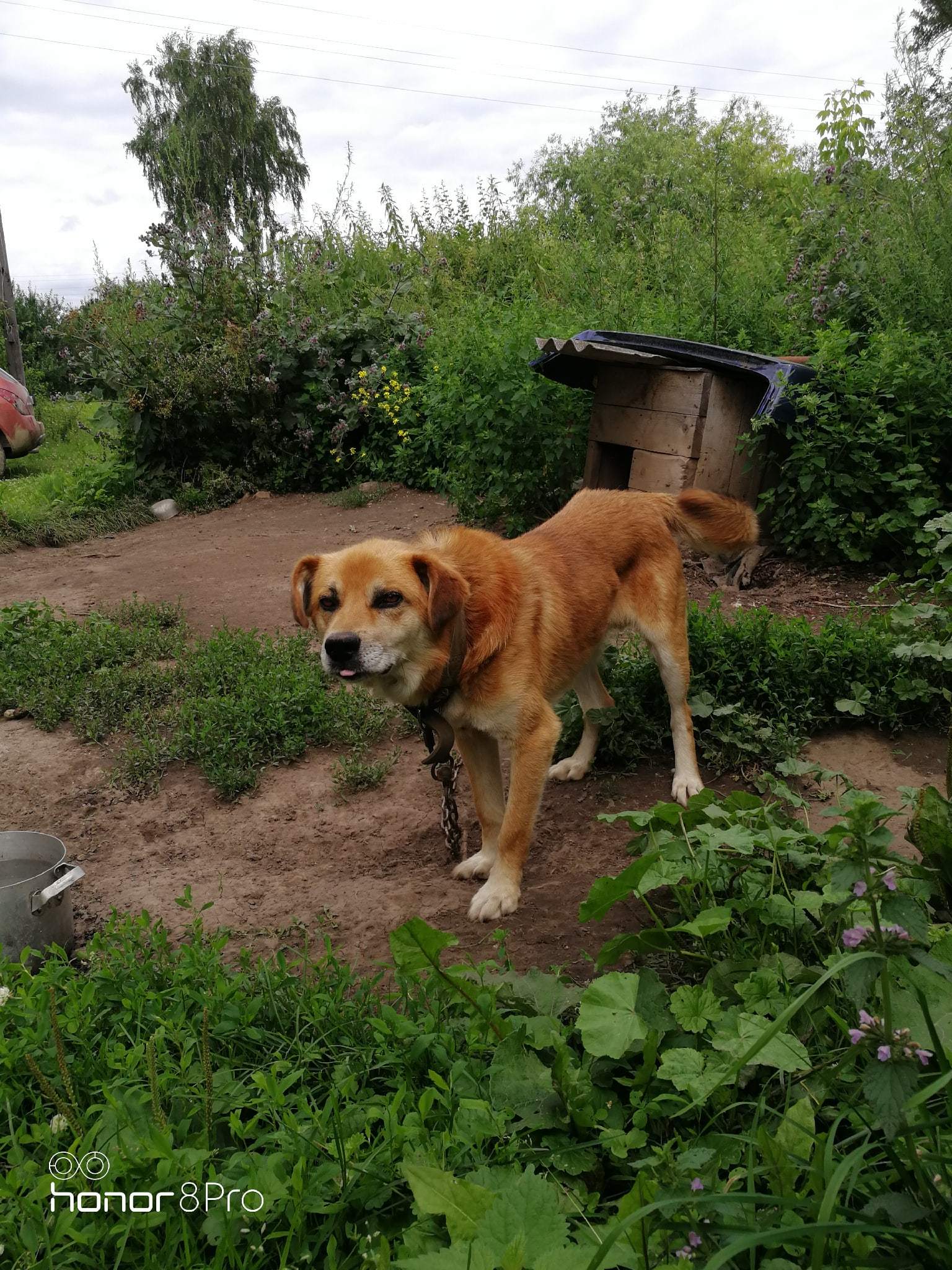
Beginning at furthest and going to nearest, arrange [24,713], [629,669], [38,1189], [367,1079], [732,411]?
1. [732,411]
2. [24,713]
3. [629,669]
4. [367,1079]
5. [38,1189]

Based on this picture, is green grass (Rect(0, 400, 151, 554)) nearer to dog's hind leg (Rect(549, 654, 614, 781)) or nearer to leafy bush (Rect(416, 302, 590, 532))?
leafy bush (Rect(416, 302, 590, 532))

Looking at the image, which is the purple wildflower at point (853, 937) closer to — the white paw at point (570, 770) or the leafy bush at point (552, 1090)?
the leafy bush at point (552, 1090)

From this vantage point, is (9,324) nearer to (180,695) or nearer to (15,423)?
(15,423)

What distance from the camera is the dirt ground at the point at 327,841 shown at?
3.27 metres

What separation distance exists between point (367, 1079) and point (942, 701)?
3.23m

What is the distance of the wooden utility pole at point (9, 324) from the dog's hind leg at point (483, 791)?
550 inches

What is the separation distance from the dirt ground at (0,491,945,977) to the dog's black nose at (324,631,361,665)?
97 cm

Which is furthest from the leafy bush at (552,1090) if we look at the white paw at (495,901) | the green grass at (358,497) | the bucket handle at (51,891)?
the green grass at (358,497)

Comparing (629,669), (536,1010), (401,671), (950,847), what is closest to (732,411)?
(629,669)

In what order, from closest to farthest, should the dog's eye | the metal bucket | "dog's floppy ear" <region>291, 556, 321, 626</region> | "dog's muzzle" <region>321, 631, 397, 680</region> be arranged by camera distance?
1. the metal bucket
2. "dog's muzzle" <region>321, 631, 397, 680</region>
3. the dog's eye
4. "dog's floppy ear" <region>291, 556, 321, 626</region>

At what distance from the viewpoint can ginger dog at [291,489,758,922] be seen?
323cm

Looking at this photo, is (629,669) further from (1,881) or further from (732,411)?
(1,881)

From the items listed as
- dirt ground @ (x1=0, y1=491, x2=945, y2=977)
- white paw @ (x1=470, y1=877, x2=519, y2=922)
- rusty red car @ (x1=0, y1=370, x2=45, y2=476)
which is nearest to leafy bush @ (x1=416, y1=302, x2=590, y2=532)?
dirt ground @ (x1=0, y1=491, x2=945, y2=977)

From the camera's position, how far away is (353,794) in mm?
4297
